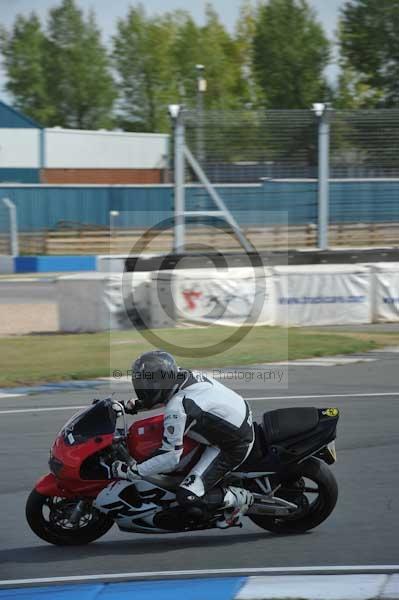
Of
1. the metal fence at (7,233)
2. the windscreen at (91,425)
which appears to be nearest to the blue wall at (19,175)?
the metal fence at (7,233)

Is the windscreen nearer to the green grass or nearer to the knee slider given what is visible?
the knee slider

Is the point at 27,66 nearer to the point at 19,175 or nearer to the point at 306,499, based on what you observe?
the point at 19,175

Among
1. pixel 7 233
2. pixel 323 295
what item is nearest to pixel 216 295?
pixel 323 295

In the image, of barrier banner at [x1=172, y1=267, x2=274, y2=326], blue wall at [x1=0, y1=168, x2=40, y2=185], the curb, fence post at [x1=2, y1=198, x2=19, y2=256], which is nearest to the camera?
the curb

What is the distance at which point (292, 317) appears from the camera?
56.2 ft

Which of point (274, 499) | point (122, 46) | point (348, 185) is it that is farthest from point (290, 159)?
point (122, 46)

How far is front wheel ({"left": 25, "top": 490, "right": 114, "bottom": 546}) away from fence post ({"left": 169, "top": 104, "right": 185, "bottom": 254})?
1183 cm

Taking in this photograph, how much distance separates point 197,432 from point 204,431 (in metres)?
0.05

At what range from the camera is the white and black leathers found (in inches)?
241

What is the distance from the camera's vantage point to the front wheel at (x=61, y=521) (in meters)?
6.36

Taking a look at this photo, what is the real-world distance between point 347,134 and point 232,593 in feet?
47.0

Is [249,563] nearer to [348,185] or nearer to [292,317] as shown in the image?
[292,317]

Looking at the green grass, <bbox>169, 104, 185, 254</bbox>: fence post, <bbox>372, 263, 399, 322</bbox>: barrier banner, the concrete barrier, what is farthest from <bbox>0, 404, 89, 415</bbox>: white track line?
<bbox>372, 263, 399, 322</bbox>: barrier banner

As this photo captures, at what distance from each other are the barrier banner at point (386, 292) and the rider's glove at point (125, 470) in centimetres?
1190
